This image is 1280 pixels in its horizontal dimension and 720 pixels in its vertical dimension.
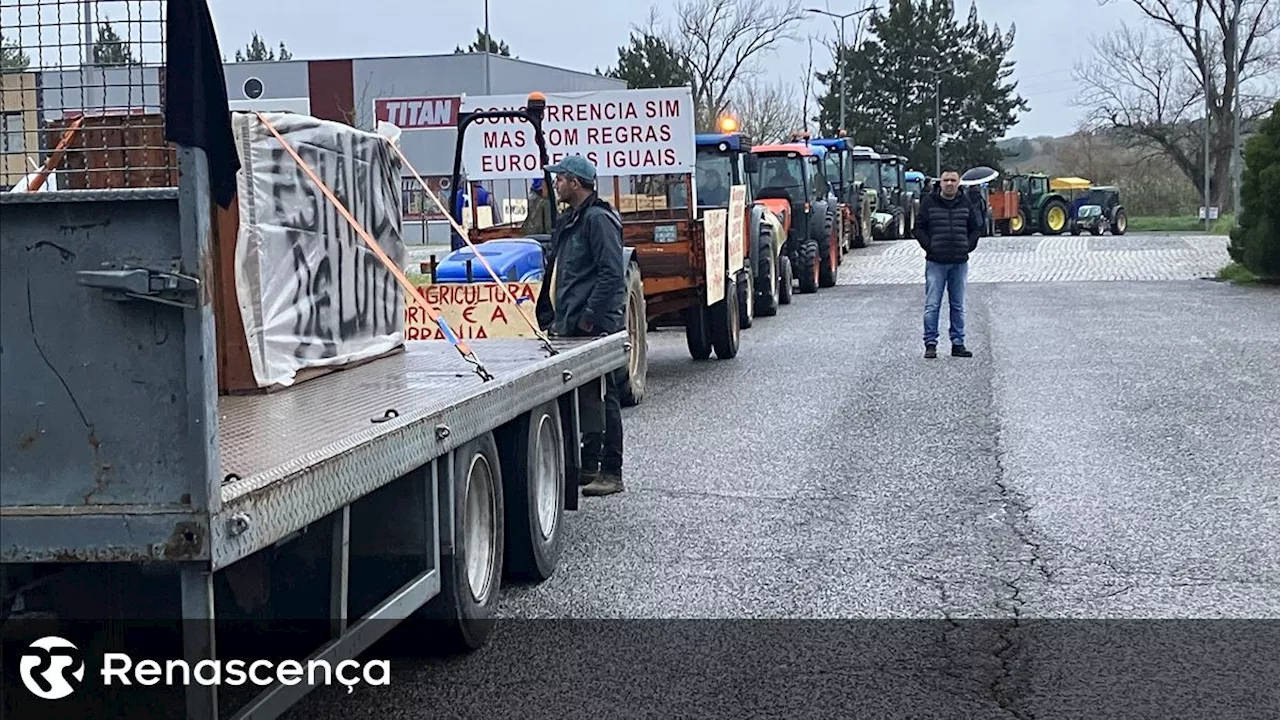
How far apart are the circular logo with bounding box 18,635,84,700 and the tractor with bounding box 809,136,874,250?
29.3 metres

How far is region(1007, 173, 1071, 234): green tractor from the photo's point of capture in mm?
52250

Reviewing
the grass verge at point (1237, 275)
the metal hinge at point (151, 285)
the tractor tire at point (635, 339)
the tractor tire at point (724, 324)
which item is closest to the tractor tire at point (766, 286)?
the tractor tire at point (724, 324)

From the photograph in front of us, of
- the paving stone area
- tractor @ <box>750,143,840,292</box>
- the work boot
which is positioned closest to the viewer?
the work boot

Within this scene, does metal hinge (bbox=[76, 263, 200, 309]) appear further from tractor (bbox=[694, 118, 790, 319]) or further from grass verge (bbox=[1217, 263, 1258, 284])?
grass verge (bbox=[1217, 263, 1258, 284])

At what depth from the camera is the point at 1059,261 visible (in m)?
33.6

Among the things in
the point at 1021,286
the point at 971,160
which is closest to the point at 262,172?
the point at 1021,286

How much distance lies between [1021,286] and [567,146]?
1417cm

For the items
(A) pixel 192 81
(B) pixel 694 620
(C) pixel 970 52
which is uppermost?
(C) pixel 970 52

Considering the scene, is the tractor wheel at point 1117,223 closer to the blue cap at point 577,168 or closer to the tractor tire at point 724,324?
the tractor tire at point 724,324

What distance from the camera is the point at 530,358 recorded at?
25.5ft

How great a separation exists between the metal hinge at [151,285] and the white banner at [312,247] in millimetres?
2425

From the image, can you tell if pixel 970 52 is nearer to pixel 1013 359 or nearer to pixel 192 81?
pixel 1013 359

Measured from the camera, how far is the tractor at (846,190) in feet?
114

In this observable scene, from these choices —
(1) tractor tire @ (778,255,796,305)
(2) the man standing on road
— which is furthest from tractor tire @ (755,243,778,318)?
(2) the man standing on road
